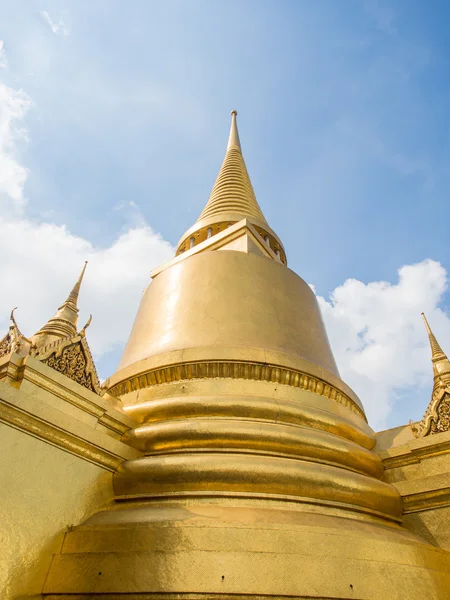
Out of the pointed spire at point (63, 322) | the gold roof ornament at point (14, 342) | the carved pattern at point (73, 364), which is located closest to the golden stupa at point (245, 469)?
the carved pattern at point (73, 364)

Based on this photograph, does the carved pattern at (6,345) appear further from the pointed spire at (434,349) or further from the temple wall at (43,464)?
the pointed spire at (434,349)

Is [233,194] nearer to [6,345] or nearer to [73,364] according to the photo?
[6,345]

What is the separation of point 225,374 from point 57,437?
187 centimetres

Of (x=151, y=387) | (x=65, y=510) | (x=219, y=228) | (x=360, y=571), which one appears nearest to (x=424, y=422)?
(x=360, y=571)

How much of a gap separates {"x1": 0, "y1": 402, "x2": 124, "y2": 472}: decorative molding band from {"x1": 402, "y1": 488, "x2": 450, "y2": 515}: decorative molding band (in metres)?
2.66

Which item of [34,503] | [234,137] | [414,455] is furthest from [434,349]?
[234,137]

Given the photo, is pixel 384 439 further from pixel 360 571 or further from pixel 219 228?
pixel 219 228

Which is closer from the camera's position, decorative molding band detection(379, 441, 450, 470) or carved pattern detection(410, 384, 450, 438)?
decorative molding band detection(379, 441, 450, 470)

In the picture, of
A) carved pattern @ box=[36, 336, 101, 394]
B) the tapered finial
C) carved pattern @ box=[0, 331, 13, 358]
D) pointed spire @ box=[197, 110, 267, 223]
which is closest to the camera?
carved pattern @ box=[36, 336, 101, 394]

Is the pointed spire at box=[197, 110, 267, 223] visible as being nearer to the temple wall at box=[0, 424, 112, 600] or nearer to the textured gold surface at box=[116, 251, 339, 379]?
the textured gold surface at box=[116, 251, 339, 379]

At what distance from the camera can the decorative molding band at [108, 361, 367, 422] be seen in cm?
467

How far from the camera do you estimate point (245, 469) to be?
11.5ft

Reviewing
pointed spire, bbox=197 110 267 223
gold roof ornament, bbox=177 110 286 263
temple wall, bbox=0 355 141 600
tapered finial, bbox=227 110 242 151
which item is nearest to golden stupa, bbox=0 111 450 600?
temple wall, bbox=0 355 141 600

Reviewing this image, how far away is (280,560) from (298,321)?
11.4ft
